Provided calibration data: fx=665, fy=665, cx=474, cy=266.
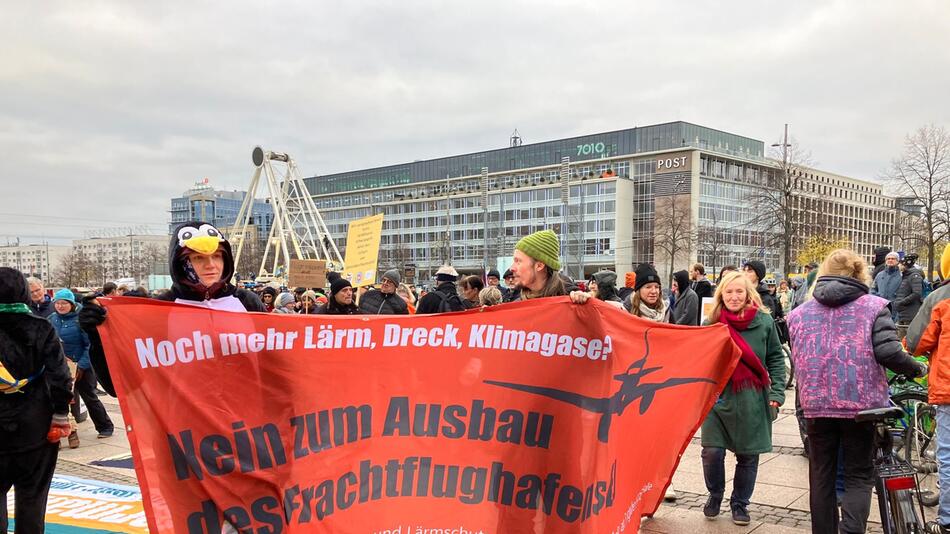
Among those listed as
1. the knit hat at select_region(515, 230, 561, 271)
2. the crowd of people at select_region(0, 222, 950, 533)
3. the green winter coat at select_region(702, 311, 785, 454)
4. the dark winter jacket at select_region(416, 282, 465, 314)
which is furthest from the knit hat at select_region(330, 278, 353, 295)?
the green winter coat at select_region(702, 311, 785, 454)

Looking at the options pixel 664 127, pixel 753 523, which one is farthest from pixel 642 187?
pixel 753 523

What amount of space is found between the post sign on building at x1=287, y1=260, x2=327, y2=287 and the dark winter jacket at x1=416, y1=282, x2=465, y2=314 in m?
4.79

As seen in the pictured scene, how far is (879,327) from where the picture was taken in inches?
168

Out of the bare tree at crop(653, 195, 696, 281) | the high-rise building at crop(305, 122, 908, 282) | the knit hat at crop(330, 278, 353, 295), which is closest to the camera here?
the knit hat at crop(330, 278, 353, 295)

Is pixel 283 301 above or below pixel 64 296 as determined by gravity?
below

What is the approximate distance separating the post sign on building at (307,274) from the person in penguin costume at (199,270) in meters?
10.3

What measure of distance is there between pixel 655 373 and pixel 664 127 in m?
90.7

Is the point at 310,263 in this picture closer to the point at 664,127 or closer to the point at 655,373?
the point at 655,373

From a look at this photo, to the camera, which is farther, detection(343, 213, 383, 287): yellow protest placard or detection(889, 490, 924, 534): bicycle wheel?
detection(343, 213, 383, 287): yellow protest placard

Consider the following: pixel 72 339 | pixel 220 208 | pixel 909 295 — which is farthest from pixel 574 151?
pixel 220 208

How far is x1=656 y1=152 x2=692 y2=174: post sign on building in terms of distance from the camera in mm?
85688

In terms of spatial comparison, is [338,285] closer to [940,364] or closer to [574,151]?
[940,364]

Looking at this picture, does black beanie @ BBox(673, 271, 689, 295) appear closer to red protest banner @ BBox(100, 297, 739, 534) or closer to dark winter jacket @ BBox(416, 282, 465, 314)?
dark winter jacket @ BBox(416, 282, 465, 314)

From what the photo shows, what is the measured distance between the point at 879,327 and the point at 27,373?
5451 millimetres
